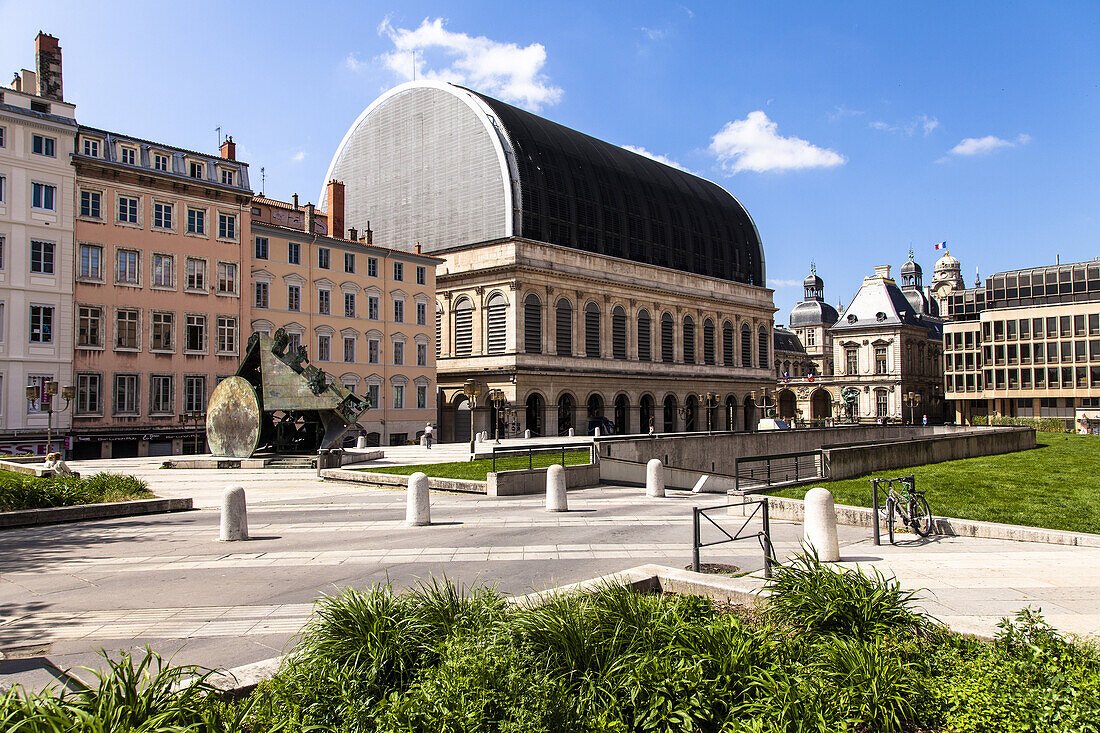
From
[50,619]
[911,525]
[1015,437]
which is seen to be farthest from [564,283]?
[50,619]

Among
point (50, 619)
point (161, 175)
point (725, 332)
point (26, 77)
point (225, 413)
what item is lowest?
point (50, 619)

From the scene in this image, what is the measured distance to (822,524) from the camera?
1135cm

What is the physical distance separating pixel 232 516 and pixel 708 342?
75.0 m

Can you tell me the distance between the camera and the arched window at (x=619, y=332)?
72.6m

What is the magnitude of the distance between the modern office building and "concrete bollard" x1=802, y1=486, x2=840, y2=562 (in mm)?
45000

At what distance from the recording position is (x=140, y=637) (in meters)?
8.16

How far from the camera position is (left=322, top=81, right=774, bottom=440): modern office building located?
64.6 m

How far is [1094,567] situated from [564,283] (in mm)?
57948

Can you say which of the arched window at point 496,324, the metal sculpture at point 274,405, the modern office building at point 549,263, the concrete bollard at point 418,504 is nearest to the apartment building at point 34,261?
the metal sculpture at point 274,405

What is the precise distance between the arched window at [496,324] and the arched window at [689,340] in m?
25.4

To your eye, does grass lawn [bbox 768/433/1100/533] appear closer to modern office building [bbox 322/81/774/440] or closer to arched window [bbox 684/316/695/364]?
modern office building [bbox 322/81/774/440]

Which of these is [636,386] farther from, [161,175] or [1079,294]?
[1079,294]

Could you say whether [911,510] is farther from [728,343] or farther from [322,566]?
[728,343]

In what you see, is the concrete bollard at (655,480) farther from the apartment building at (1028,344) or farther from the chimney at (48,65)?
the apartment building at (1028,344)
